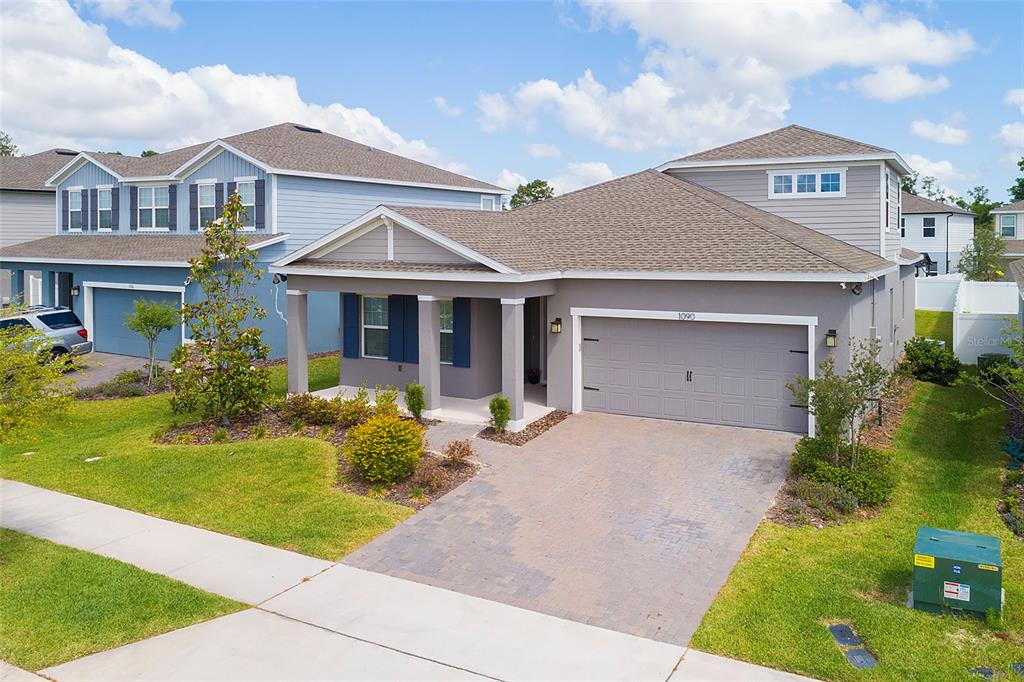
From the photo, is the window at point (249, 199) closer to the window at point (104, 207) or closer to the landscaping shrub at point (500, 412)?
the window at point (104, 207)

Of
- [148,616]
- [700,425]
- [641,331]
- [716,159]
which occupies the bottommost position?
[148,616]

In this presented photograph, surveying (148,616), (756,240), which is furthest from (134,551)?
(756,240)

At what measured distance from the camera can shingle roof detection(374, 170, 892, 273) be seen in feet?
51.1

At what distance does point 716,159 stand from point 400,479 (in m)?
12.5

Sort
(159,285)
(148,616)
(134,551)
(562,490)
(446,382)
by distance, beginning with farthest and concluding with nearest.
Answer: (159,285) < (446,382) < (562,490) < (134,551) < (148,616)

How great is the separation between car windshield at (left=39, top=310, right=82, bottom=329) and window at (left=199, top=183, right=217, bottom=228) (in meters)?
5.12

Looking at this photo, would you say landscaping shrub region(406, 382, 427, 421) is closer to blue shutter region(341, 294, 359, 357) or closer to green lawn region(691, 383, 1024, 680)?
blue shutter region(341, 294, 359, 357)

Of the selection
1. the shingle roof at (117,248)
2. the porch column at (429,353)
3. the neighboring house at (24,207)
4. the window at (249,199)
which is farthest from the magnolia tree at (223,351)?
the neighboring house at (24,207)

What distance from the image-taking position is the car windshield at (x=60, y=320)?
23234mm

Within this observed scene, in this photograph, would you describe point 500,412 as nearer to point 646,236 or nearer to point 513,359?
point 513,359

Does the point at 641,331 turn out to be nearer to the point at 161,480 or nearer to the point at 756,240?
the point at 756,240

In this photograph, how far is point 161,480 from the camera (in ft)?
42.7

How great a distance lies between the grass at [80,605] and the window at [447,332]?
9594 millimetres

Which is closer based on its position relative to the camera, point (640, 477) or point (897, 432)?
point (640, 477)
